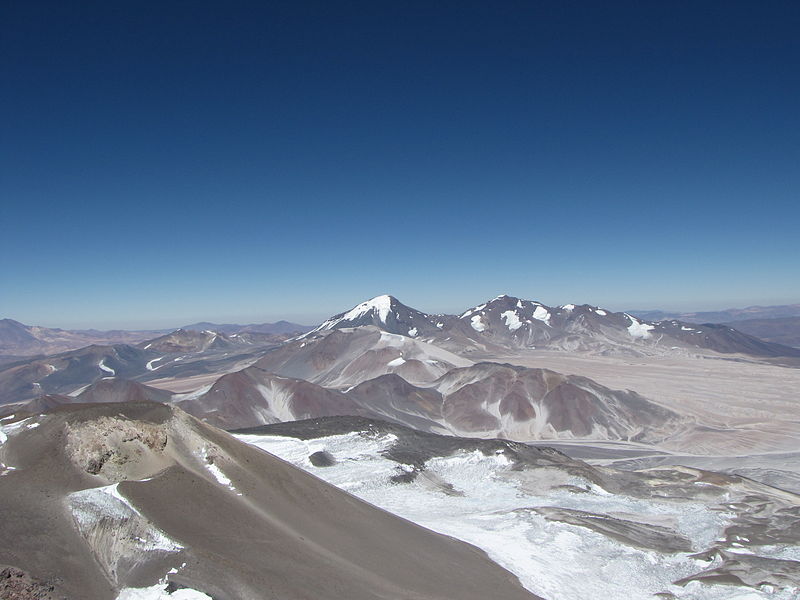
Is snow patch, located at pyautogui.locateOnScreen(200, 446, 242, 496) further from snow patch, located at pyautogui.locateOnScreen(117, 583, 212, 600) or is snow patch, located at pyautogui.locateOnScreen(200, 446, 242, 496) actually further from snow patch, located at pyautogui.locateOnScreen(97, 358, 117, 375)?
snow patch, located at pyautogui.locateOnScreen(97, 358, 117, 375)

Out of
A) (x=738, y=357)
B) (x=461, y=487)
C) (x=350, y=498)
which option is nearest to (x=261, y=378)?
(x=461, y=487)

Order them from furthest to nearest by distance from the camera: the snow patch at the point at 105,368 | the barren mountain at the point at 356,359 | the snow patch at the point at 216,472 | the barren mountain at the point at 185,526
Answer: the snow patch at the point at 105,368, the barren mountain at the point at 356,359, the snow patch at the point at 216,472, the barren mountain at the point at 185,526

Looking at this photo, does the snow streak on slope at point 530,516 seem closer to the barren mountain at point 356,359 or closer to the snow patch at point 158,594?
the snow patch at point 158,594

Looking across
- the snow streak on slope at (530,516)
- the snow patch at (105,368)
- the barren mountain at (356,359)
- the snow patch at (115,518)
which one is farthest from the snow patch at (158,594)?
the snow patch at (105,368)

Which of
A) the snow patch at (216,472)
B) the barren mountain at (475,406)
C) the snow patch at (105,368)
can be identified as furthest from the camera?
the snow patch at (105,368)

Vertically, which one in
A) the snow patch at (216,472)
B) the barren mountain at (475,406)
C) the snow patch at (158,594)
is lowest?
the barren mountain at (475,406)

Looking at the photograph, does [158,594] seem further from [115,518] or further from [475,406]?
[475,406]
